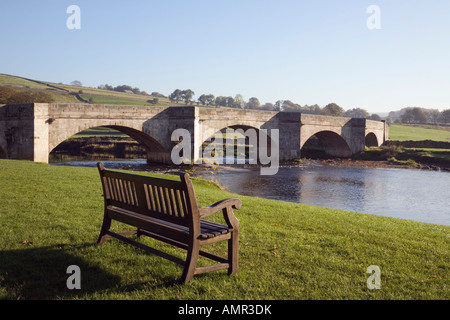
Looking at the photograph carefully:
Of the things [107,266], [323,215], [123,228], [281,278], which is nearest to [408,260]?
[281,278]

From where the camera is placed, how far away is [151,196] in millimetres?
5941

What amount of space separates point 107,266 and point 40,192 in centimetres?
614

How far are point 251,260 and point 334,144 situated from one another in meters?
46.4

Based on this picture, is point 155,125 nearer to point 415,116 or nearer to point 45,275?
point 45,275

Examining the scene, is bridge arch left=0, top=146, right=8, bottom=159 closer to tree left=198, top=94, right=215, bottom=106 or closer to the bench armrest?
the bench armrest

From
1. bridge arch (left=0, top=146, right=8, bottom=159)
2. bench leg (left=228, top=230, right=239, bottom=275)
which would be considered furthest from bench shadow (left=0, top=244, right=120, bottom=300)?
bridge arch (left=0, top=146, right=8, bottom=159)

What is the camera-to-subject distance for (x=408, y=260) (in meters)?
6.03

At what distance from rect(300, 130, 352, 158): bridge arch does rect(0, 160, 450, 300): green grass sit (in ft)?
130

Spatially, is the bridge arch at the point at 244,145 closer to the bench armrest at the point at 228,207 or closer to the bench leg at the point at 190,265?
the bench armrest at the point at 228,207

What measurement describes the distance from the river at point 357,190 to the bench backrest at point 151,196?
41.0 feet

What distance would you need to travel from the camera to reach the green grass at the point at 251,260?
182 inches

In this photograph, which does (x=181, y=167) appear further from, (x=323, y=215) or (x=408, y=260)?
(x=408, y=260)

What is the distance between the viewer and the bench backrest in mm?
4906

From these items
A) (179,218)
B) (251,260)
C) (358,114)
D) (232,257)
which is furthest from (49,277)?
(358,114)
